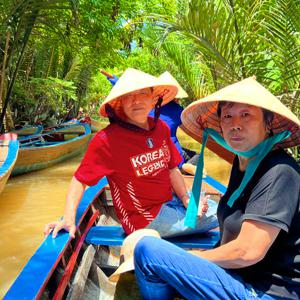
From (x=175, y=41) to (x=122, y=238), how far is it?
625cm

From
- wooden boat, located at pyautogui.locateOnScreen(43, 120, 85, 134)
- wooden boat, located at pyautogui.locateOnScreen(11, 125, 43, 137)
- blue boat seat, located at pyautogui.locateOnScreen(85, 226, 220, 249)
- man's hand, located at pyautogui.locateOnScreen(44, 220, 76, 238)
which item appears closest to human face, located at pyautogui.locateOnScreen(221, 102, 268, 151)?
blue boat seat, located at pyautogui.locateOnScreen(85, 226, 220, 249)

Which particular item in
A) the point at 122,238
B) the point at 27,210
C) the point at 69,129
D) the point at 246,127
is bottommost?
the point at 27,210

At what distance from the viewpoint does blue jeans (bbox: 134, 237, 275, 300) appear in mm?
1293

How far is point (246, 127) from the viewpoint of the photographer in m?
1.31

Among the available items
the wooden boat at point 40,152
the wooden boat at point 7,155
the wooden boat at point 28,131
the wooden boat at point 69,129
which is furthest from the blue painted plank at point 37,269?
the wooden boat at point 69,129

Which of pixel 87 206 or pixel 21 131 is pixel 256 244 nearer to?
pixel 87 206

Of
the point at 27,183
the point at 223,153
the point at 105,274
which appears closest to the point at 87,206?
the point at 105,274

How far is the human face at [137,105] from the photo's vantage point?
6.79ft

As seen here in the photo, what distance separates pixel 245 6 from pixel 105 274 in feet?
9.67

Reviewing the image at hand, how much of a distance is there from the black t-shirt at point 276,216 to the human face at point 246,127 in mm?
81

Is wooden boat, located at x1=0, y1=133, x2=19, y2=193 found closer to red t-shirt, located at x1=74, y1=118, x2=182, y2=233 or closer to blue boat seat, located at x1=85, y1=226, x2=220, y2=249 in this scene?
blue boat seat, located at x1=85, y1=226, x2=220, y2=249

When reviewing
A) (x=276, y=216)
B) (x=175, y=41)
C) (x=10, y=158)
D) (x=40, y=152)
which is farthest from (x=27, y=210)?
(x=276, y=216)

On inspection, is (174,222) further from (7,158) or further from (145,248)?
(7,158)

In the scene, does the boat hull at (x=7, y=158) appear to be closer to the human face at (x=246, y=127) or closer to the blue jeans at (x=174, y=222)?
the blue jeans at (x=174, y=222)
